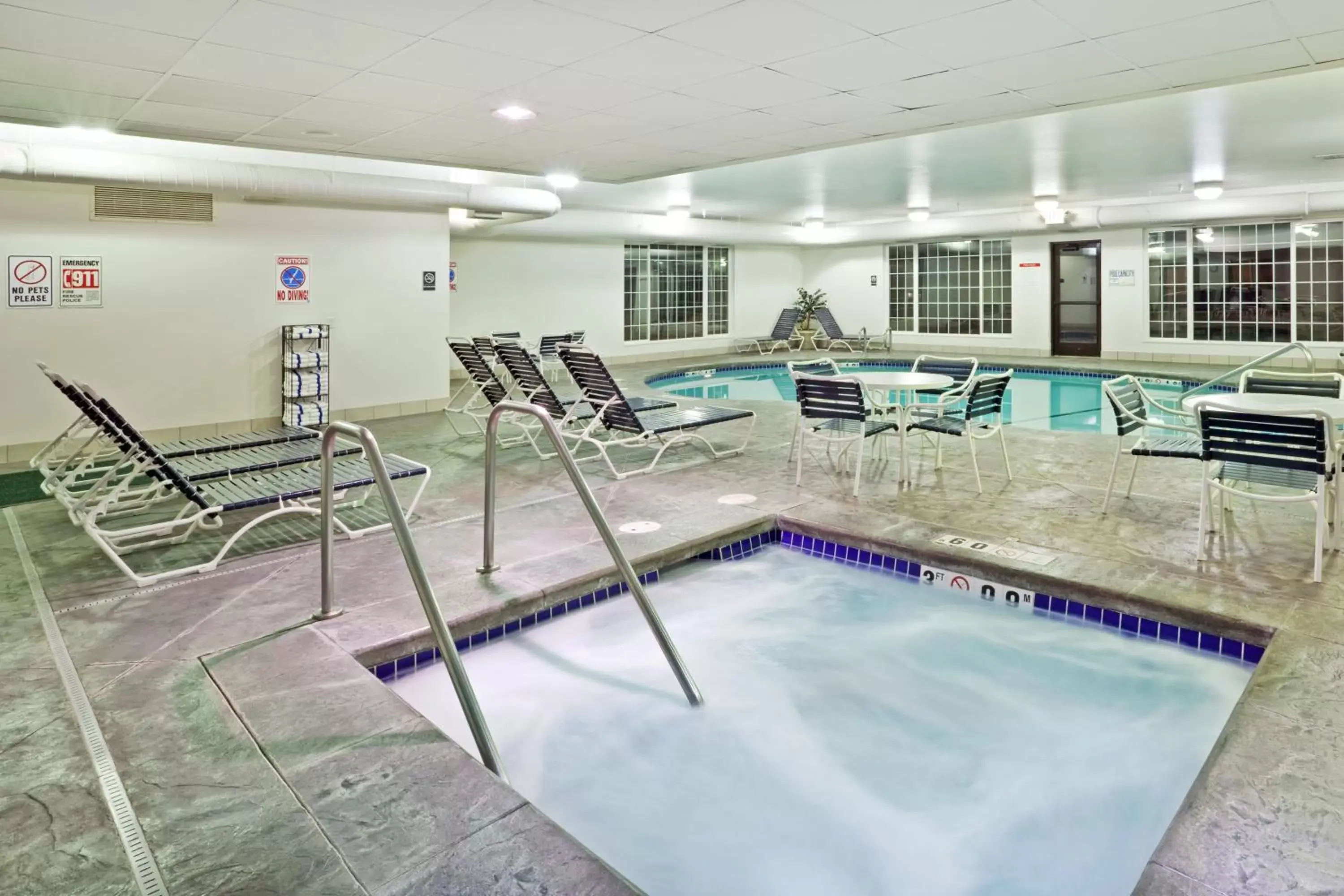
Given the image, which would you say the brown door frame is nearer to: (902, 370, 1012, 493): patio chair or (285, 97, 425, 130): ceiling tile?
(902, 370, 1012, 493): patio chair

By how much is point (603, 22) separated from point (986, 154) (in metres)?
6.15

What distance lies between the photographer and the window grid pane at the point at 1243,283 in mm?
12945

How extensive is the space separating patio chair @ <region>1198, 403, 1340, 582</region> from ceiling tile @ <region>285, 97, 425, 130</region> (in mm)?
4652

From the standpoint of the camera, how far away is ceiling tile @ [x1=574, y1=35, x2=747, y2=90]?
3783mm

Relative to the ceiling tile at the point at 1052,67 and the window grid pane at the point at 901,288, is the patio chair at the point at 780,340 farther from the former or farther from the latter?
the ceiling tile at the point at 1052,67

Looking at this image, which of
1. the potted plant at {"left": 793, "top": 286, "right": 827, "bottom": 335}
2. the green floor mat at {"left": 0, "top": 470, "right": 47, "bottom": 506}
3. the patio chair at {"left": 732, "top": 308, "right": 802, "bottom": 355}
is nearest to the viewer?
the green floor mat at {"left": 0, "top": 470, "right": 47, "bottom": 506}

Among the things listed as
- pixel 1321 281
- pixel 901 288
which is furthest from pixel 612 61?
pixel 901 288

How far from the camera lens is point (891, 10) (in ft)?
11.0

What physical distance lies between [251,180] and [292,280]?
53.5 inches

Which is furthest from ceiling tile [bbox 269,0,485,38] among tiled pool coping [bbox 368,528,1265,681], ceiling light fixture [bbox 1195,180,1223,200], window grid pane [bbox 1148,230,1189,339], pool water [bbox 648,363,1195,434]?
window grid pane [bbox 1148,230,1189,339]

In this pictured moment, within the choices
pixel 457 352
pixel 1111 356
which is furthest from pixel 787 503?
pixel 1111 356

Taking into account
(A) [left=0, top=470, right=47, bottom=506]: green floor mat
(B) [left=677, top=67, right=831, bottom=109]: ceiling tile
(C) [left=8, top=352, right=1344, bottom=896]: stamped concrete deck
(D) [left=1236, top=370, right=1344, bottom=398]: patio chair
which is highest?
(B) [left=677, top=67, right=831, bottom=109]: ceiling tile

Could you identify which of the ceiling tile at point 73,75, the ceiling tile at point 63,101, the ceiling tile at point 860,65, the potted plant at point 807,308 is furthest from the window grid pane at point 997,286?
the ceiling tile at point 73,75

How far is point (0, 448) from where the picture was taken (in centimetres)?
652
